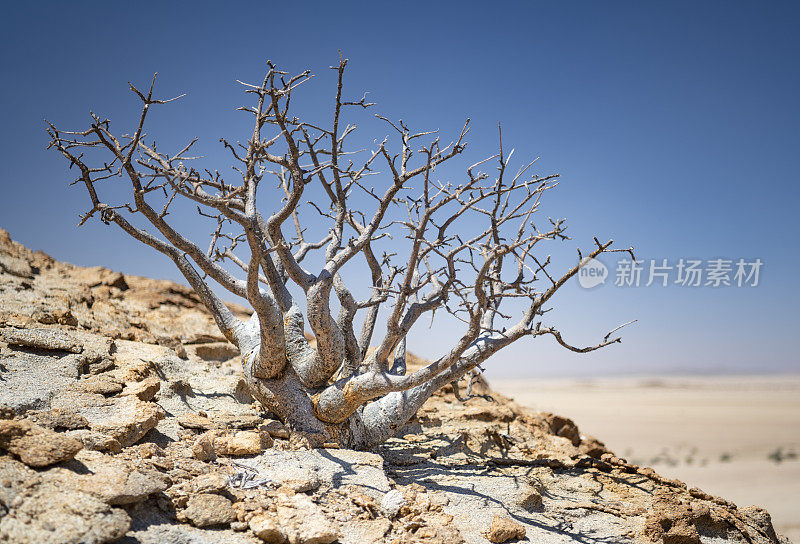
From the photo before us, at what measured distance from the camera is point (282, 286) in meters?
5.25

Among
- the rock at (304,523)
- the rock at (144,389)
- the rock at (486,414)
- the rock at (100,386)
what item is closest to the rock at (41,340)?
the rock at (100,386)

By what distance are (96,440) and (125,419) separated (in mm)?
429

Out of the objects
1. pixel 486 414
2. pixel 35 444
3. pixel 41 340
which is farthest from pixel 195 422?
pixel 486 414

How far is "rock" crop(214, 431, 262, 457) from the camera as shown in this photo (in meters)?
4.26

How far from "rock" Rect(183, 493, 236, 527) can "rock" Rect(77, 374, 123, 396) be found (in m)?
1.98

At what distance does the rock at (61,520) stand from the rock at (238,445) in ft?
4.88

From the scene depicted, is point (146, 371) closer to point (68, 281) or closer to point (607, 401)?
point (68, 281)

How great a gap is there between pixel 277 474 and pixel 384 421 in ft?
5.14

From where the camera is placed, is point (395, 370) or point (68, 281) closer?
point (395, 370)

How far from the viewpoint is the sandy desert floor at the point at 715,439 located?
1384cm

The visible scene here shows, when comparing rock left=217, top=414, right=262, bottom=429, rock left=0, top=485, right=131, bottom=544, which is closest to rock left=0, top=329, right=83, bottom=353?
rock left=217, top=414, right=262, bottom=429

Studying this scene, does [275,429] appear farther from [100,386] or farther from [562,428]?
[562,428]

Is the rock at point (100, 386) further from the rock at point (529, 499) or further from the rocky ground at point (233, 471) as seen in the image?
the rock at point (529, 499)

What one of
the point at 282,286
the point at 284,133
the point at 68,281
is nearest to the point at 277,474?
the point at 282,286
